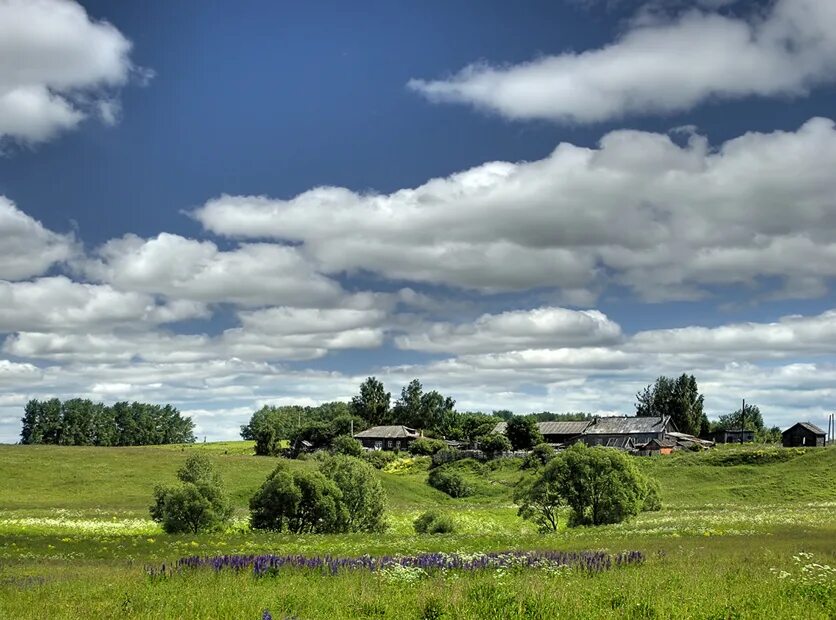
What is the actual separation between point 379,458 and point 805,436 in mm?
85690

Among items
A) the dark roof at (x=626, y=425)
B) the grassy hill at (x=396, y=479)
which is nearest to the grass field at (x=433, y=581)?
the grassy hill at (x=396, y=479)

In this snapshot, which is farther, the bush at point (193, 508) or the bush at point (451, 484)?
the bush at point (451, 484)

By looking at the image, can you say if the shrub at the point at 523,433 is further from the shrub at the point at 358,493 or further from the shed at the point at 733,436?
the shrub at the point at 358,493

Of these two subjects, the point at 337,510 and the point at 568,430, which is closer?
the point at 337,510

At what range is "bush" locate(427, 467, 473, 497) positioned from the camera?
110250 millimetres

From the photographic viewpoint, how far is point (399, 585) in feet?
55.8

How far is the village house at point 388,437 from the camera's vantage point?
630 ft

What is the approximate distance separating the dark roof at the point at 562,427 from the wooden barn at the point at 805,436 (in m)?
43.5

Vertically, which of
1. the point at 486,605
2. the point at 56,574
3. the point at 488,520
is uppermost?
the point at 486,605

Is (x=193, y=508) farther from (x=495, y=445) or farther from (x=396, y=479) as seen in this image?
(x=495, y=445)

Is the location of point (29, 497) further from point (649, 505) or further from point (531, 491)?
point (649, 505)

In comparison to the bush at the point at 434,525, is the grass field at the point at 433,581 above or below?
above

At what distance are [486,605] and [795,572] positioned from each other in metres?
10.2

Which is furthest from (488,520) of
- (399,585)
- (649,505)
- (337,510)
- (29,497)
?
(399,585)
